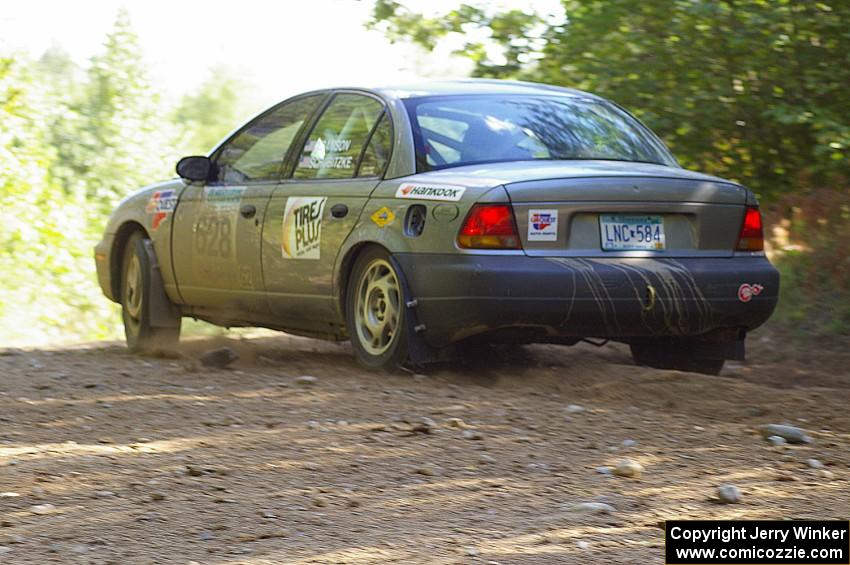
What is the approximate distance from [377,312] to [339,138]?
1110 mm

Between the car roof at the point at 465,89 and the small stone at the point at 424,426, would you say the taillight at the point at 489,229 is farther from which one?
the car roof at the point at 465,89

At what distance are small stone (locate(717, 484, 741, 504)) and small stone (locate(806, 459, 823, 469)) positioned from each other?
0.62 meters

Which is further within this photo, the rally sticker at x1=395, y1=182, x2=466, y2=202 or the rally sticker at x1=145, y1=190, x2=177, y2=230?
the rally sticker at x1=145, y1=190, x2=177, y2=230

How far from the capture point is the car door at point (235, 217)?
792 centimetres

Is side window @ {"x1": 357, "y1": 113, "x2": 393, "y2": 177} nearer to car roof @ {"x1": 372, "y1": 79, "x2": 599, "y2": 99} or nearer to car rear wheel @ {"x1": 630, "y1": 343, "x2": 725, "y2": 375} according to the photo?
car roof @ {"x1": 372, "y1": 79, "x2": 599, "y2": 99}

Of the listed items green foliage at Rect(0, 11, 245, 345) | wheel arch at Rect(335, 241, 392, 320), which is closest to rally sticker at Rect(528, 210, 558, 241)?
wheel arch at Rect(335, 241, 392, 320)

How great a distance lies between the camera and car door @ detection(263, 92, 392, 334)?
23.7 feet

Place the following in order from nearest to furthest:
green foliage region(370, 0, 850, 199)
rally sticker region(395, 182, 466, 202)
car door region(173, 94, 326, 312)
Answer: rally sticker region(395, 182, 466, 202) → car door region(173, 94, 326, 312) → green foliage region(370, 0, 850, 199)

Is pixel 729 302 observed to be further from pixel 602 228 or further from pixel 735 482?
pixel 735 482

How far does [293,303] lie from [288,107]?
1.26 meters

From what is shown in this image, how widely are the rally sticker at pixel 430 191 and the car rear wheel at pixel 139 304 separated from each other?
263cm

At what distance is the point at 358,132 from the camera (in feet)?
24.5

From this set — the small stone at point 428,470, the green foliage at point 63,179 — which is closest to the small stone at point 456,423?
the small stone at point 428,470

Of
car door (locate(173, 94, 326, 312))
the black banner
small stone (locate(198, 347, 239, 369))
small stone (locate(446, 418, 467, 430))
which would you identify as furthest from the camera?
car door (locate(173, 94, 326, 312))
